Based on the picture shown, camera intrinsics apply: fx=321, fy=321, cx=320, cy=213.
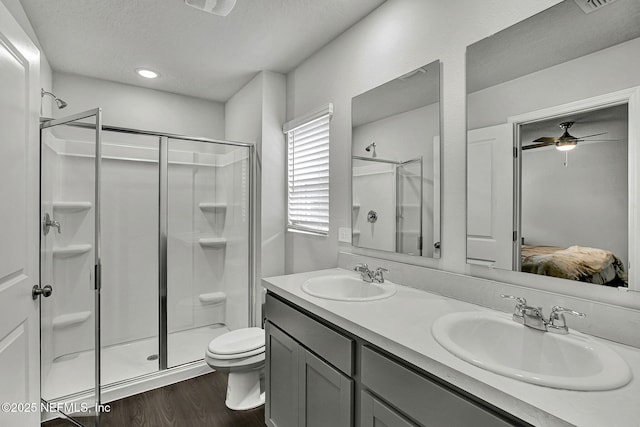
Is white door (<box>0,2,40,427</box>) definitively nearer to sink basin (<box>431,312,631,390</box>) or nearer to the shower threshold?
→ the shower threshold

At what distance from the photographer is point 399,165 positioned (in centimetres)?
177

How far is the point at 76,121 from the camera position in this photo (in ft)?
5.91

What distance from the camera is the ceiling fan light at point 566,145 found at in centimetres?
110

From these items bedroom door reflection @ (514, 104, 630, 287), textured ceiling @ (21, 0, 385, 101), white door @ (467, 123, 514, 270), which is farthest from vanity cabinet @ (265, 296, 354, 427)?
textured ceiling @ (21, 0, 385, 101)

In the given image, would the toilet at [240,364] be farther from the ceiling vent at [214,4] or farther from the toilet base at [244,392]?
the ceiling vent at [214,4]

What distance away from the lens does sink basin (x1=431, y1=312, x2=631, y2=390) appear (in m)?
0.74

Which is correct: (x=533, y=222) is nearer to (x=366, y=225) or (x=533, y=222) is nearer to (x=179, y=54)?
(x=366, y=225)

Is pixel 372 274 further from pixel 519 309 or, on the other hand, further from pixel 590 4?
pixel 590 4

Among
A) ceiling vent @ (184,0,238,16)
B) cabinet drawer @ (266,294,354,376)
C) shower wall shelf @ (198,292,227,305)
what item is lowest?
shower wall shelf @ (198,292,227,305)

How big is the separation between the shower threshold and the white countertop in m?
1.49

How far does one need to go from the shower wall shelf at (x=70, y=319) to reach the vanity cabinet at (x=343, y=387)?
1.16m

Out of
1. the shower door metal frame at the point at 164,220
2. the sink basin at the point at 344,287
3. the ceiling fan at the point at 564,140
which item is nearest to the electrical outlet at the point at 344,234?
the sink basin at the point at 344,287

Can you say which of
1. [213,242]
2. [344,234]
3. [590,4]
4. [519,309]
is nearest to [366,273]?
[344,234]

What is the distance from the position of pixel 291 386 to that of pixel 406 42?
72.6 inches
